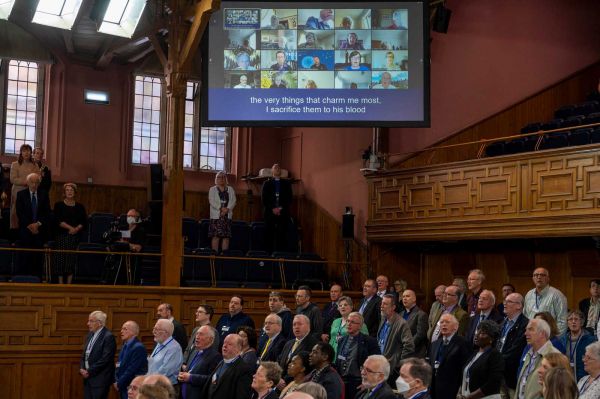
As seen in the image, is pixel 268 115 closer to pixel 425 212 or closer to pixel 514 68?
pixel 425 212

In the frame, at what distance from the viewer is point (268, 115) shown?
12133 mm

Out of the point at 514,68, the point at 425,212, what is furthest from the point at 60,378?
the point at 514,68

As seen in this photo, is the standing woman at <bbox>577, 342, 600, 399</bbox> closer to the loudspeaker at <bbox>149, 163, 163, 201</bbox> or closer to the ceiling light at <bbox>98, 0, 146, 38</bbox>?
the loudspeaker at <bbox>149, 163, 163, 201</bbox>

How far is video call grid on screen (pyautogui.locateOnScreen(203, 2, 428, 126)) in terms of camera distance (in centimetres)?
1212

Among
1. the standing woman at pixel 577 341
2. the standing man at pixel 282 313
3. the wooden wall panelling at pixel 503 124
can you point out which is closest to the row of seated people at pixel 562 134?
the wooden wall panelling at pixel 503 124

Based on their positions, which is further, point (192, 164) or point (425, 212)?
point (192, 164)

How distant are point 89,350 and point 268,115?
407 centimetres

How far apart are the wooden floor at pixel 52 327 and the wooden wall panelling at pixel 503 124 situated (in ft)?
15.2

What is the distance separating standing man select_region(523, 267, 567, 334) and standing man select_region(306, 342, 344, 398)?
106 inches

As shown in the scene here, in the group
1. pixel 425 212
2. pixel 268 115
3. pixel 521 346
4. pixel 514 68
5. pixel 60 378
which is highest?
pixel 514 68

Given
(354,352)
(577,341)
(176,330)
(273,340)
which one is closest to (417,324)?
(354,352)

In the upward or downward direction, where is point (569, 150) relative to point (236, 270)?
upward

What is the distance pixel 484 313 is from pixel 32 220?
230 inches

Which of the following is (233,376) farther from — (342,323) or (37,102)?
(37,102)
